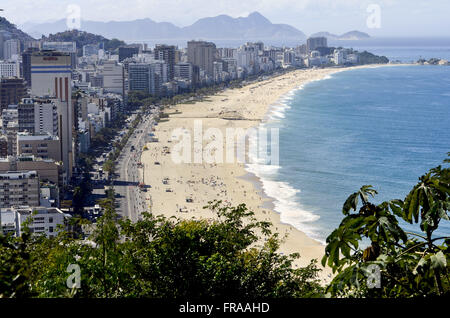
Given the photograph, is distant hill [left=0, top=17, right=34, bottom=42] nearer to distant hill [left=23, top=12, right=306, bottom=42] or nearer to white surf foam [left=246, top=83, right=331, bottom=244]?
distant hill [left=23, top=12, right=306, bottom=42]

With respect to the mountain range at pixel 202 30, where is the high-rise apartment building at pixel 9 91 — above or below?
below

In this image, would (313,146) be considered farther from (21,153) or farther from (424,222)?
(424,222)

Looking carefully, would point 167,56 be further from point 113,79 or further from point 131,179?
point 131,179

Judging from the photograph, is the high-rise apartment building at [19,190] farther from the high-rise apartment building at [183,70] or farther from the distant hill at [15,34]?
the distant hill at [15,34]

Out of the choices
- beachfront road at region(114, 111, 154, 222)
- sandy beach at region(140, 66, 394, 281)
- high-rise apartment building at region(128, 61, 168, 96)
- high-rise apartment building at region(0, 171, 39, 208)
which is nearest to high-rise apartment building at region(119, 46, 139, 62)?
high-rise apartment building at region(128, 61, 168, 96)

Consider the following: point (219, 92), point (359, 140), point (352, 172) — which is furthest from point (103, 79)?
point (352, 172)

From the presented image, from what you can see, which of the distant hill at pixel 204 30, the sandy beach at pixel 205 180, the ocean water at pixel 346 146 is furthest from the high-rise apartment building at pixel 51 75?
the distant hill at pixel 204 30

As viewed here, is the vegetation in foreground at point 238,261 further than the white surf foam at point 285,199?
No
